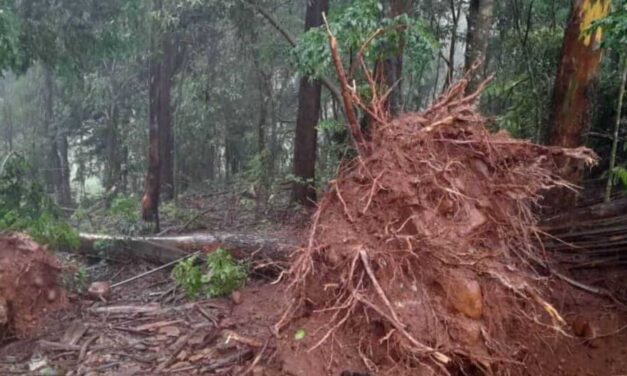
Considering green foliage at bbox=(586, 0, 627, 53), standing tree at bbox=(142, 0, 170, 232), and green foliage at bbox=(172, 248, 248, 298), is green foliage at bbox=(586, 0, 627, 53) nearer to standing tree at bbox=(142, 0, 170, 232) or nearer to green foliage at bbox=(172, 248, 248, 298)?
green foliage at bbox=(172, 248, 248, 298)

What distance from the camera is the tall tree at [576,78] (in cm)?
639

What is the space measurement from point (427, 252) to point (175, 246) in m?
5.51

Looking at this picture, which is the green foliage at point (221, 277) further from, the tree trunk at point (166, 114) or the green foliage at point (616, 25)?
the tree trunk at point (166, 114)

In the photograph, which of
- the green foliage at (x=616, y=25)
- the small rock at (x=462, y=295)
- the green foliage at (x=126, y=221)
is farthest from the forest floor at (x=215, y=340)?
the green foliage at (x=126, y=221)

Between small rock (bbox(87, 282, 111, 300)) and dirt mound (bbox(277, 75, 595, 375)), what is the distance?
4063mm

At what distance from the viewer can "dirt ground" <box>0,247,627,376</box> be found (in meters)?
4.79

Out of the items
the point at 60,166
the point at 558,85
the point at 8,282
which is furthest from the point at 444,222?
the point at 60,166

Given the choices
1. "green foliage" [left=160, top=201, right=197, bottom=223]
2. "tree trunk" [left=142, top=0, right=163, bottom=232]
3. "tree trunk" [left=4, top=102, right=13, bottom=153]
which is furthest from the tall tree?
"tree trunk" [left=4, top=102, right=13, bottom=153]

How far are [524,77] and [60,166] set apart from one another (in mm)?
16856

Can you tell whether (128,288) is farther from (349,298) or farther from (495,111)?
(495,111)

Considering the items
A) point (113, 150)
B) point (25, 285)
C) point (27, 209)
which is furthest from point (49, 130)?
point (25, 285)

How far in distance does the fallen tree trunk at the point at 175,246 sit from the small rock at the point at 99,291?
1.28 meters

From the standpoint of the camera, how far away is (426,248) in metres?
4.51

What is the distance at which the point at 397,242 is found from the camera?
14.8 feet
